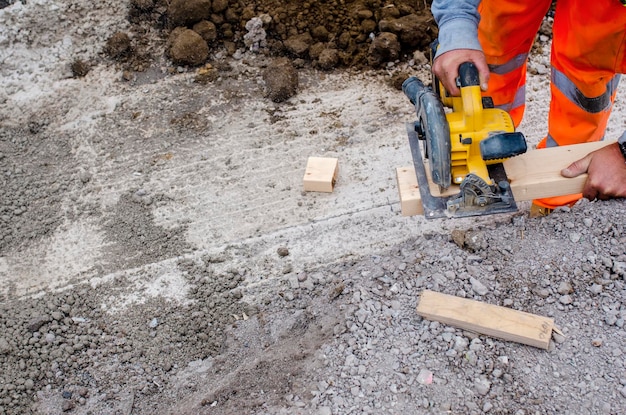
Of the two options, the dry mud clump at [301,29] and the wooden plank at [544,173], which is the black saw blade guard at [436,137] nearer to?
the wooden plank at [544,173]

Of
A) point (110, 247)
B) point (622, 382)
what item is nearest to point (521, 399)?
point (622, 382)

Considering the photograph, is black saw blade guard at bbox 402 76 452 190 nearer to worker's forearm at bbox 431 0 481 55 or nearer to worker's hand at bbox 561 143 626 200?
worker's forearm at bbox 431 0 481 55

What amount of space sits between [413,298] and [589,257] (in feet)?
3.12

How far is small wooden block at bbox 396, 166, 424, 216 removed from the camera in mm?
3156

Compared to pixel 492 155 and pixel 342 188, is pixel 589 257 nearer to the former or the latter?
pixel 492 155

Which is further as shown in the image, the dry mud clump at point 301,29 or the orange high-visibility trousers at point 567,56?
the dry mud clump at point 301,29

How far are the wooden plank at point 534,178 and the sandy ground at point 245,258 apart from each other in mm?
305

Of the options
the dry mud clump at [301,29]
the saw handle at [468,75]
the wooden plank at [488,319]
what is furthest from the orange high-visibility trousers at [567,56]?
the dry mud clump at [301,29]

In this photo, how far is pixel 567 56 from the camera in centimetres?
360

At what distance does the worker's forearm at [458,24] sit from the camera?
3.26 m

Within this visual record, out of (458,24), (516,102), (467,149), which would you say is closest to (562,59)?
(516,102)

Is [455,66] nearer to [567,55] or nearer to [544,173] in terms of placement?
[544,173]

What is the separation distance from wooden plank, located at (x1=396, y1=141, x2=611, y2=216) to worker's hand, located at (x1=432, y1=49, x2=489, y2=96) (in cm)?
47

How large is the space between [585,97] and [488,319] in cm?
166
